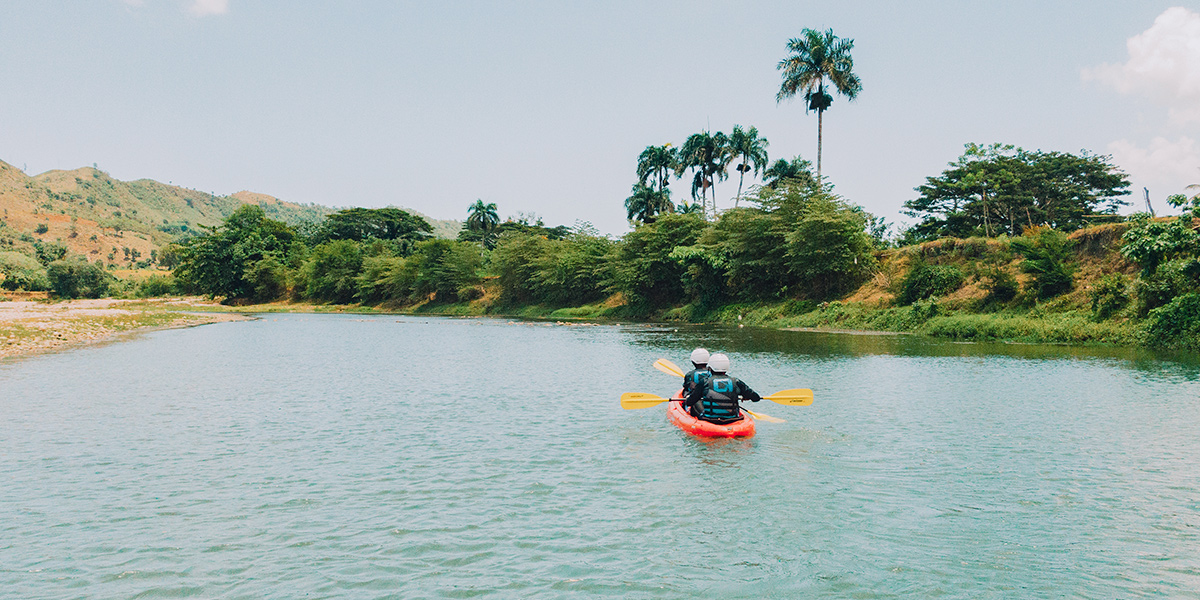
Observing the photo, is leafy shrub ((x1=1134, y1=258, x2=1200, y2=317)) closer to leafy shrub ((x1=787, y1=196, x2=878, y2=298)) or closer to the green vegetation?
the green vegetation

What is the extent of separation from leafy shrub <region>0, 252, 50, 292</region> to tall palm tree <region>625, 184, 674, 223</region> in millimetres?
75798

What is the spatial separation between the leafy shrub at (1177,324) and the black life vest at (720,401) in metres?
24.7

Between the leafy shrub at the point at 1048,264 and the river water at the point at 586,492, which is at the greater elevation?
the leafy shrub at the point at 1048,264

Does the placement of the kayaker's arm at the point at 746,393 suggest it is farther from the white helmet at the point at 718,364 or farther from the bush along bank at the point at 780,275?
the bush along bank at the point at 780,275

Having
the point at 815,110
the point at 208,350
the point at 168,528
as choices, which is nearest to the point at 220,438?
the point at 168,528

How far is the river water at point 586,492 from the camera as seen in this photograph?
24.8 ft

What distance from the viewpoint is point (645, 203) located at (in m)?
84.8

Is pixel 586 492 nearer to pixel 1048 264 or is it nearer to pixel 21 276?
pixel 1048 264

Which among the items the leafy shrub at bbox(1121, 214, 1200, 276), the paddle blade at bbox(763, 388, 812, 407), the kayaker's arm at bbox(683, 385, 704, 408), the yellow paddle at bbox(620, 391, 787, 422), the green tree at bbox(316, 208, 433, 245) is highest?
the green tree at bbox(316, 208, 433, 245)

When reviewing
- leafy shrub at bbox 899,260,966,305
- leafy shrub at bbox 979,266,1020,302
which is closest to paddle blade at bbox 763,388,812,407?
leafy shrub at bbox 979,266,1020,302

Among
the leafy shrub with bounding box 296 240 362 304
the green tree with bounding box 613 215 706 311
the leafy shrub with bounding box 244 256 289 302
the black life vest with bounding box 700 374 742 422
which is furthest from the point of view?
the leafy shrub with bounding box 244 256 289 302

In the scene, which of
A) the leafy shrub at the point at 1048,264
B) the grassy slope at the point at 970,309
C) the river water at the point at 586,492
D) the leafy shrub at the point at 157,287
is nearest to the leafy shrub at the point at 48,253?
the leafy shrub at the point at 157,287

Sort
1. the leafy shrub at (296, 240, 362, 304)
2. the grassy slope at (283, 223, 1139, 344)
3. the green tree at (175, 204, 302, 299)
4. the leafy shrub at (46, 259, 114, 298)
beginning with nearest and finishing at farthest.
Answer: the grassy slope at (283, 223, 1139, 344) < the leafy shrub at (46, 259, 114, 298) < the leafy shrub at (296, 240, 362, 304) < the green tree at (175, 204, 302, 299)

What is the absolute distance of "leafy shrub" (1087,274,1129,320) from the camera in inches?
1316
